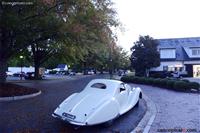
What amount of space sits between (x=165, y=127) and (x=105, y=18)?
1132 cm

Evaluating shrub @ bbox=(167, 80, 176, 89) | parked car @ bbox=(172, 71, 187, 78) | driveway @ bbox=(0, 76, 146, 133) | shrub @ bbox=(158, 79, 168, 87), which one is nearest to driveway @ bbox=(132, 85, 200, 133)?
driveway @ bbox=(0, 76, 146, 133)

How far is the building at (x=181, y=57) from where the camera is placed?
5284 centimetres

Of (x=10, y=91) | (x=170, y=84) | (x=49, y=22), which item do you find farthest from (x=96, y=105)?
(x=170, y=84)

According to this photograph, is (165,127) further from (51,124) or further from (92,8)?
(92,8)

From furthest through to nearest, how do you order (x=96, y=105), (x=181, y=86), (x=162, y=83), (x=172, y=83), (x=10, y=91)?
(x=162, y=83) < (x=172, y=83) < (x=181, y=86) < (x=10, y=91) < (x=96, y=105)

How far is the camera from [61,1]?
16984 mm

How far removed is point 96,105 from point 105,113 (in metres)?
0.36

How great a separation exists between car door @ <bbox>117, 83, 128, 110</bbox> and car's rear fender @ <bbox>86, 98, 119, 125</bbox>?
78 cm

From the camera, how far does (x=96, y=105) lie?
28.9 feet

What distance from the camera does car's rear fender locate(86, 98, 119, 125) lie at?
839cm

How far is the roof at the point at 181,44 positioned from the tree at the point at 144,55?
7.73 metres

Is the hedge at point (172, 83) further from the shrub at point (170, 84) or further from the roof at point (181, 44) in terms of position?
the roof at point (181, 44)

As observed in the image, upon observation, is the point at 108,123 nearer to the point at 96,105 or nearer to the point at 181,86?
the point at 96,105

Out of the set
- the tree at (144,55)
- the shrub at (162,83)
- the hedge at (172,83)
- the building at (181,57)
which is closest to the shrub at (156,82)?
the hedge at (172,83)
